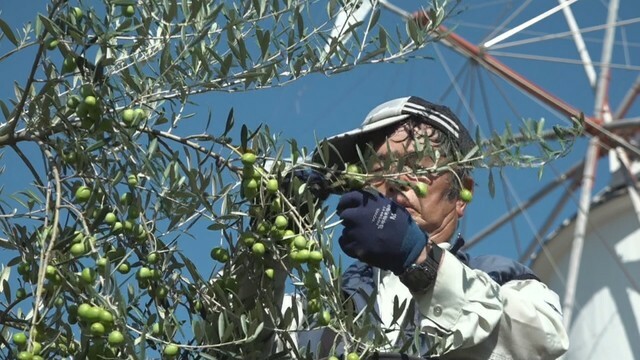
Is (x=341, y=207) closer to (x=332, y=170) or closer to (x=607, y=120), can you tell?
(x=332, y=170)

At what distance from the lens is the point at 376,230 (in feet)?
7.95

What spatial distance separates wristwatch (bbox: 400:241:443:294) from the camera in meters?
2.57

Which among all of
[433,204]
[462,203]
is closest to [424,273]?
[433,204]

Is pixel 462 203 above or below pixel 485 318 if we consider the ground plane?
above

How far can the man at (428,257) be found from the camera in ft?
7.76

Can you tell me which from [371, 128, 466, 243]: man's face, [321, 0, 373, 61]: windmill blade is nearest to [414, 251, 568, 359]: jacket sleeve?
[371, 128, 466, 243]: man's face

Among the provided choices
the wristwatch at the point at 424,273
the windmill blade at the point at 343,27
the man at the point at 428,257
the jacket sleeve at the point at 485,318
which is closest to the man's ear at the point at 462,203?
the man at the point at 428,257

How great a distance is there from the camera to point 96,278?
89.0 inches

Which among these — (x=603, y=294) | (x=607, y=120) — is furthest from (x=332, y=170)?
(x=607, y=120)

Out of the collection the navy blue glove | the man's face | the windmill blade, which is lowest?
the navy blue glove

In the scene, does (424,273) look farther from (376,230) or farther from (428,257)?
(376,230)

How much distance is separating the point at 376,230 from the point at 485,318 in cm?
34

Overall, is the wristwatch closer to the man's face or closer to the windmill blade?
the man's face

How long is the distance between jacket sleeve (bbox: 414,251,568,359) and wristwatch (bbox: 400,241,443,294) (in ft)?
0.04
